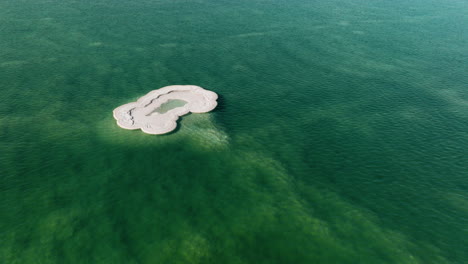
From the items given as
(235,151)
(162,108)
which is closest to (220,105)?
(162,108)

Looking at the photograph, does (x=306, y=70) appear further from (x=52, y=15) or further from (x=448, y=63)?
(x=52, y=15)

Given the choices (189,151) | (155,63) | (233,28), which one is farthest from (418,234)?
(233,28)

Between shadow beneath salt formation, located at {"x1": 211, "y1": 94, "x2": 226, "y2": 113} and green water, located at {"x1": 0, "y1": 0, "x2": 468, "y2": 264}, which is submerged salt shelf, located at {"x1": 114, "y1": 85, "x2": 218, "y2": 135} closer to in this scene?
shadow beneath salt formation, located at {"x1": 211, "y1": 94, "x2": 226, "y2": 113}

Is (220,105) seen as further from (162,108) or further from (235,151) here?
(235,151)

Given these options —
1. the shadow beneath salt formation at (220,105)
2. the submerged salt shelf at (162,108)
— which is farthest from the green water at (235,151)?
the submerged salt shelf at (162,108)

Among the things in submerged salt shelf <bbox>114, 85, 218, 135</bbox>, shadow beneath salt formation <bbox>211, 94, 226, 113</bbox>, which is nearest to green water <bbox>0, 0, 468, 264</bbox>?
shadow beneath salt formation <bbox>211, 94, 226, 113</bbox>

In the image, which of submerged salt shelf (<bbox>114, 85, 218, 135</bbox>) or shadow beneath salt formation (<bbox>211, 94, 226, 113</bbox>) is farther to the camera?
shadow beneath salt formation (<bbox>211, 94, 226, 113</bbox>)
